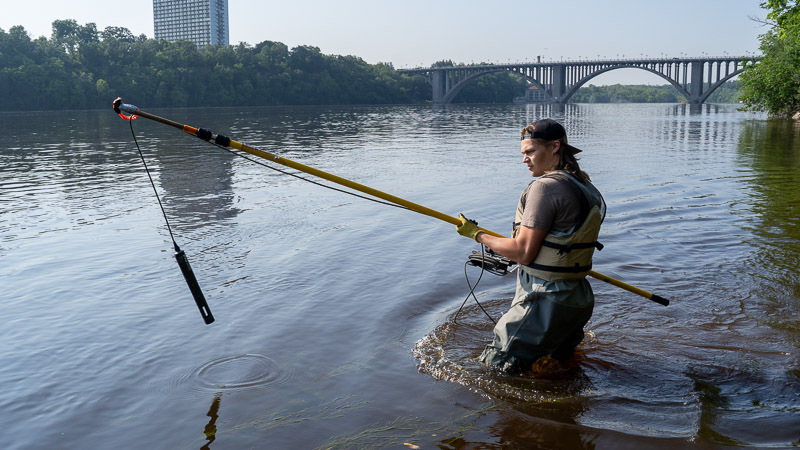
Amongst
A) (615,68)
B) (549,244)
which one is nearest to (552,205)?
(549,244)

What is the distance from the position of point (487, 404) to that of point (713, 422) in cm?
162

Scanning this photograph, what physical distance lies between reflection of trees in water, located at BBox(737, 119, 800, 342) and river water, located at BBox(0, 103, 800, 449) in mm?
52

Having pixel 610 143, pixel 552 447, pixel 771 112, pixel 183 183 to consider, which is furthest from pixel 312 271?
pixel 771 112

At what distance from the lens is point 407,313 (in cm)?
770

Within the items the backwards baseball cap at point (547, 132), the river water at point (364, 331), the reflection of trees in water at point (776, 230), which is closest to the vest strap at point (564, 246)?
the backwards baseball cap at point (547, 132)

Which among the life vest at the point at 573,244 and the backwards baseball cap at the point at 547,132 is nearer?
the life vest at the point at 573,244

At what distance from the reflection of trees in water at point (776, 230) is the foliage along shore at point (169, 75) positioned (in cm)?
10263

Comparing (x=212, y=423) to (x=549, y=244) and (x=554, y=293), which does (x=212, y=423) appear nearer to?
(x=554, y=293)

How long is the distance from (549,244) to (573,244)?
0.55ft

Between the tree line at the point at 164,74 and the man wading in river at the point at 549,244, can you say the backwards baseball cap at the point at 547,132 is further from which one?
the tree line at the point at 164,74

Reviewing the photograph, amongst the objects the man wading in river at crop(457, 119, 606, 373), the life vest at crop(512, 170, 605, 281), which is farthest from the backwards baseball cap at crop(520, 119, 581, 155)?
the life vest at crop(512, 170, 605, 281)

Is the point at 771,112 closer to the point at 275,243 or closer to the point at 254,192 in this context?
the point at 254,192

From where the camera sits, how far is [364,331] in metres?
7.11

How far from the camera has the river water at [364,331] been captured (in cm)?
500
